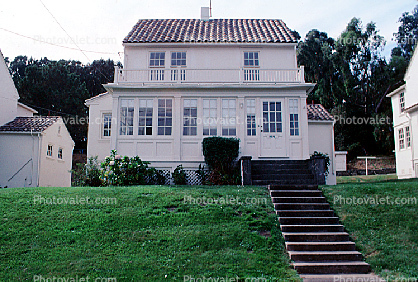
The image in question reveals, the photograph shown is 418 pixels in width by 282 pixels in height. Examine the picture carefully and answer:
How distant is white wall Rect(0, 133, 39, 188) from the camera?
764 inches

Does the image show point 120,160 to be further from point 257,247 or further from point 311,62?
point 311,62

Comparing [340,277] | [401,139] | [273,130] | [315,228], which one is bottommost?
[340,277]

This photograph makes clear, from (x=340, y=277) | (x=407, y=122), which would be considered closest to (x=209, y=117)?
(x=340, y=277)

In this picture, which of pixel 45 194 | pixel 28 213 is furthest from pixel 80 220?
pixel 45 194

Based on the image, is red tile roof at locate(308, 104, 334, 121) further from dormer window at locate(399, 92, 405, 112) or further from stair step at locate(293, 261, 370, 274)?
stair step at locate(293, 261, 370, 274)

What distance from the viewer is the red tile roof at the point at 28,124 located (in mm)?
19797

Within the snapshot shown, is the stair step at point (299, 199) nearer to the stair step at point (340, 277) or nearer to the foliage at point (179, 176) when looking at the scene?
the stair step at point (340, 277)

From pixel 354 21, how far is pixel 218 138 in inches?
962

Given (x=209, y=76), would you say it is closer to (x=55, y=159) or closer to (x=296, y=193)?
(x=296, y=193)

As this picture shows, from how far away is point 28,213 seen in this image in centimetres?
997

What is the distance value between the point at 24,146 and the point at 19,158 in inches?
27.8

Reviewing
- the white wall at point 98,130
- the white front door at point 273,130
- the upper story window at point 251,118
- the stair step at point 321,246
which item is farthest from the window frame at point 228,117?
the stair step at point 321,246

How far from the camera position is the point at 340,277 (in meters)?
7.55

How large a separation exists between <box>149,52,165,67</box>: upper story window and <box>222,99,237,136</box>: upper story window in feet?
13.4
